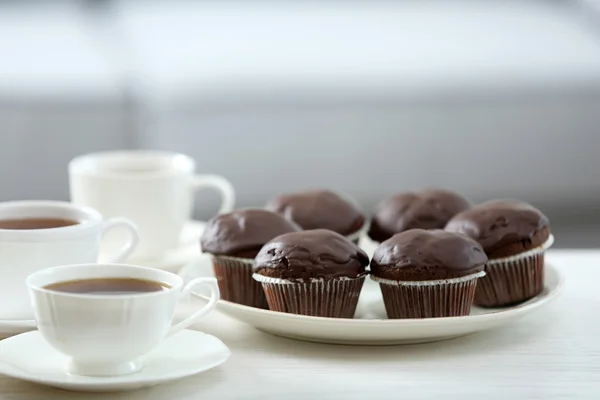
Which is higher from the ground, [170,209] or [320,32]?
[320,32]

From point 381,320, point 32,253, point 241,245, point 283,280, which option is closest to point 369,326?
point 381,320

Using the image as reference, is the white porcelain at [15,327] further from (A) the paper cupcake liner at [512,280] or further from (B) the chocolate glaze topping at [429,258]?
(A) the paper cupcake liner at [512,280]

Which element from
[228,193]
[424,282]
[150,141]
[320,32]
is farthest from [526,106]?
[424,282]

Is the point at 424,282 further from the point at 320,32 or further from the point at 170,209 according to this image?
the point at 320,32

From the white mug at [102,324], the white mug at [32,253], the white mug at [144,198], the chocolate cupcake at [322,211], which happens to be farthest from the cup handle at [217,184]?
the white mug at [102,324]

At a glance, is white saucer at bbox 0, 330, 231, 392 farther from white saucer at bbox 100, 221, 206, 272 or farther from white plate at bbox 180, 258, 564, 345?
white saucer at bbox 100, 221, 206, 272
